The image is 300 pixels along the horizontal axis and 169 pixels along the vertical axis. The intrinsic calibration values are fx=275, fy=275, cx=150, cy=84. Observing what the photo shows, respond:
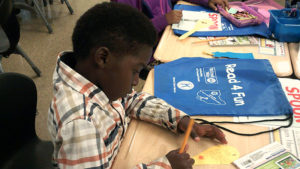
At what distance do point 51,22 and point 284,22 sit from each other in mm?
2636

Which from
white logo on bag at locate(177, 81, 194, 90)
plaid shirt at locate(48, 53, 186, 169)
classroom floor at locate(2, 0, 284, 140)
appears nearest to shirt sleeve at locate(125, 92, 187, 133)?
plaid shirt at locate(48, 53, 186, 169)

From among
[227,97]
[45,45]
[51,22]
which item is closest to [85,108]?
[227,97]

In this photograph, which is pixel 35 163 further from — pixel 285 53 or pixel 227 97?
pixel 285 53

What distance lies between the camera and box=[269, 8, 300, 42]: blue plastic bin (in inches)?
48.5

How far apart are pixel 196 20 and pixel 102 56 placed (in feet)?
2.88

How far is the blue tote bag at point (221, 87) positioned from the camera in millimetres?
890

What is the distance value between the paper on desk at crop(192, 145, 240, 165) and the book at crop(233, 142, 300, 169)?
2 centimetres

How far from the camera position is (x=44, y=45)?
278cm

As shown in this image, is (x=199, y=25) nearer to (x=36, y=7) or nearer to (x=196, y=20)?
(x=196, y=20)

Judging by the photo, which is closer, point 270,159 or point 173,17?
point 270,159

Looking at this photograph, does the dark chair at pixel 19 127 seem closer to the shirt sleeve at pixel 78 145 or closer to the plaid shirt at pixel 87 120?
the plaid shirt at pixel 87 120

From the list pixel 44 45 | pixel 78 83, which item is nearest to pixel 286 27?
pixel 78 83

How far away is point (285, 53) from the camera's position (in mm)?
1188

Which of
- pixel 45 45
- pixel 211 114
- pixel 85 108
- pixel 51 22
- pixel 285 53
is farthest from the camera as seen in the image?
pixel 51 22
